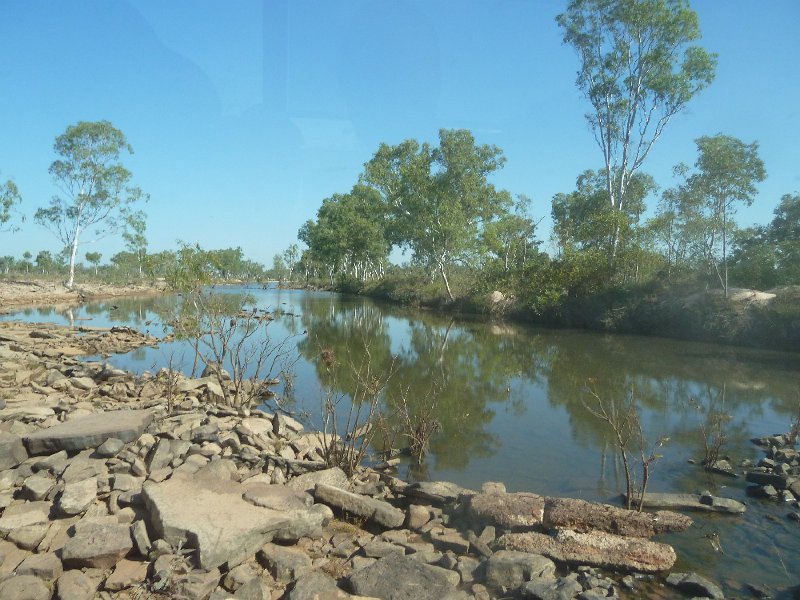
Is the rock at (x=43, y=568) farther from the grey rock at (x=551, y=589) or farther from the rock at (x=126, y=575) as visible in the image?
the grey rock at (x=551, y=589)

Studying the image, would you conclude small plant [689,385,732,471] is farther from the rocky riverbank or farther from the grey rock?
the grey rock

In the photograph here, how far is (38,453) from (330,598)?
4227 millimetres

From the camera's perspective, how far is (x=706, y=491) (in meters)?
6.42

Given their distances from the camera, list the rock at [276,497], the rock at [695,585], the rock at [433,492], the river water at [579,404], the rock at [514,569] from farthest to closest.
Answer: the rock at [433,492] < the river water at [579,404] < the rock at [276,497] < the rock at [695,585] < the rock at [514,569]

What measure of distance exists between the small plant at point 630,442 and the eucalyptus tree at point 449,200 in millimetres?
26224

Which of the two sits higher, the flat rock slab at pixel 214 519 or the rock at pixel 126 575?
the flat rock slab at pixel 214 519

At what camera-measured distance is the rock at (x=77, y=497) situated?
459 cm

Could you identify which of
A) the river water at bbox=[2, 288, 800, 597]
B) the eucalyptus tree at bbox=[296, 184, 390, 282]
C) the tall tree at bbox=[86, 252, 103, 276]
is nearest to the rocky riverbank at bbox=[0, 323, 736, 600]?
the river water at bbox=[2, 288, 800, 597]

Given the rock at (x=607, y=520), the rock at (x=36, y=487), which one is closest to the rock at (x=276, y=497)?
the rock at (x=36, y=487)

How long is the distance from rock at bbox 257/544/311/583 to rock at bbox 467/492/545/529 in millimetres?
1801

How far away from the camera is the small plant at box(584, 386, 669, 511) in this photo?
5.38m

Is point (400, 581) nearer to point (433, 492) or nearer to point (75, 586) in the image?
point (433, 492)

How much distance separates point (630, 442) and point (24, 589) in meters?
8.31

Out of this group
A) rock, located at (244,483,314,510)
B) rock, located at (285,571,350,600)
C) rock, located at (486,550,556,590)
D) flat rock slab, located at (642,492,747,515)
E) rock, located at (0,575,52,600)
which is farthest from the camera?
flat rock slab, located at (642,492,747,515)
